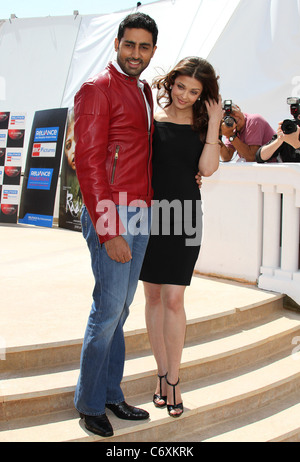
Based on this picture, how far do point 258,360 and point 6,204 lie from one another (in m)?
5.17

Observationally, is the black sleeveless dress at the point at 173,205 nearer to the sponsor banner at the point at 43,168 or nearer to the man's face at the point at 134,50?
the man's face at the point at 134,50

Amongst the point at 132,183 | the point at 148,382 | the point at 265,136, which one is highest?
the point at 265,136

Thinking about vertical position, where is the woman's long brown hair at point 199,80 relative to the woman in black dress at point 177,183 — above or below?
above

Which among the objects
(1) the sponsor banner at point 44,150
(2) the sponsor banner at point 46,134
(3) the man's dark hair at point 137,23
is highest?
(2) the sponsor banner at point 46,134

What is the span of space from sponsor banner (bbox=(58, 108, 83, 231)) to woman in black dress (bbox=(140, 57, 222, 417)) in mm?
4640

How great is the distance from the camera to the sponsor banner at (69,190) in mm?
6996

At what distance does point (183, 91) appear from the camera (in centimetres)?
229

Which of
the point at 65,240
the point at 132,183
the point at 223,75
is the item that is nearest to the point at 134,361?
the point at 132,183

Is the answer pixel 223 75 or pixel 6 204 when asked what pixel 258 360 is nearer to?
pixel 6 204

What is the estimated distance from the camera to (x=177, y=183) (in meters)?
2.37

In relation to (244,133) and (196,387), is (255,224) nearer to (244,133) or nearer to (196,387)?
(244,133)

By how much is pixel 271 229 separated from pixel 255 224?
0.45 ft

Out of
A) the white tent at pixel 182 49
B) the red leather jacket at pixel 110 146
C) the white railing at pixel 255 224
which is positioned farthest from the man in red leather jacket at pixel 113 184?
the white tent at pixel 182 49

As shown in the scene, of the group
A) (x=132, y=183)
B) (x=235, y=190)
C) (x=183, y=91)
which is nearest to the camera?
(x=132, y=183)
